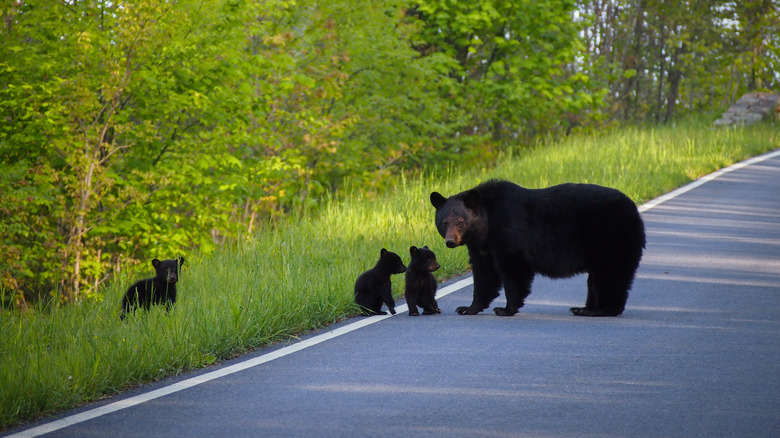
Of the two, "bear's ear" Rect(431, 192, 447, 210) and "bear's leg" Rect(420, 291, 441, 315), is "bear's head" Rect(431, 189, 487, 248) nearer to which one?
"bear's ear" Rect(431, 192, 447, 210)

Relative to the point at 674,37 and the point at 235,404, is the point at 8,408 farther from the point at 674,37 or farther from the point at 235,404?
the point at 674,37

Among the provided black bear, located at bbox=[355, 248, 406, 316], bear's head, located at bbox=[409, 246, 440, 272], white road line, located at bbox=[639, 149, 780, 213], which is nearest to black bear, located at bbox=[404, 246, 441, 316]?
bear's head, located at bbox=[409, 246, 440, 272]

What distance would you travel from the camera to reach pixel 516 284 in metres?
7.86

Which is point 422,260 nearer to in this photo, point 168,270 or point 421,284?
point 421,284

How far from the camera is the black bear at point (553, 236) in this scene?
773 cm

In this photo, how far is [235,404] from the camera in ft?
17.1

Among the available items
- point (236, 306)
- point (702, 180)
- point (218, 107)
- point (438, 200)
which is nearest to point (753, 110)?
point (702, 180)

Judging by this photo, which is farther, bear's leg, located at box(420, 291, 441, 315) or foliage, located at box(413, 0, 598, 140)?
foliage, located at box(413, 0, 598, 140)

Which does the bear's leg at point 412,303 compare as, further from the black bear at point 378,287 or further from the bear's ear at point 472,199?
the bear's ear at point 472,199

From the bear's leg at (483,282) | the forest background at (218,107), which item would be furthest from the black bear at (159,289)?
the bear's leg at (483,282)

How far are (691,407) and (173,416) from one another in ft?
9.26

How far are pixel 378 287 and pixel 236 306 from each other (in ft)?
5.14

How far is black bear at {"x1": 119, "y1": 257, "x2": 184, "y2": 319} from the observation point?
9.02 m

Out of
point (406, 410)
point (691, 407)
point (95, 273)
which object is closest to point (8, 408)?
point (406, 410)
